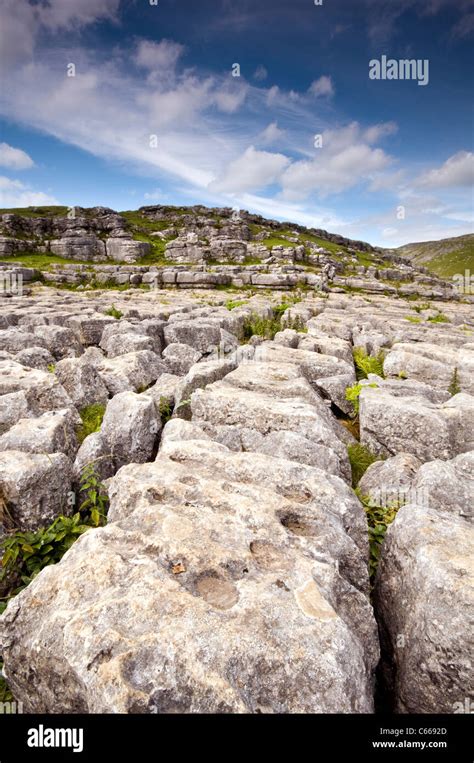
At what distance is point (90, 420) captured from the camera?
959cm

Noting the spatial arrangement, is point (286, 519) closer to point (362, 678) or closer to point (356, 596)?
point (356, 596)

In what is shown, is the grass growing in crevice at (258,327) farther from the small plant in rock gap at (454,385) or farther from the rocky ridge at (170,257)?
the rocky ridge at (170,257)

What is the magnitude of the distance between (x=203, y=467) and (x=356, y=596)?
2.68 metres

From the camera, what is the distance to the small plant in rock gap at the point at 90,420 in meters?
8.83

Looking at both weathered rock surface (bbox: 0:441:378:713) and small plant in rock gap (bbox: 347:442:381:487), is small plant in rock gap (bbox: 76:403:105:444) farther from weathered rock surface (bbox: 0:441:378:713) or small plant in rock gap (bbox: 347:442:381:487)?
small plant in rock gap (bbox: 347:442:381:487)

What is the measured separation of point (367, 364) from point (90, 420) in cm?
936

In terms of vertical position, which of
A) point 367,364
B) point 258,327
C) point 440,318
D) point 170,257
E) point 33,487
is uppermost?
point 170,257

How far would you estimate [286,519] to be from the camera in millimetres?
4789

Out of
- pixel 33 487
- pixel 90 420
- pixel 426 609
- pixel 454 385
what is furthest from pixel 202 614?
pixel 454 385

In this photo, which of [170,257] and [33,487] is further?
[170,257]

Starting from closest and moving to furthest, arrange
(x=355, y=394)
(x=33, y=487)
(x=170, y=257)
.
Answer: (x=33, y=487) < (x=355, y=394) < (x=170, y=257)

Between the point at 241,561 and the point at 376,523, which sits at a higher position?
the point at 241,561

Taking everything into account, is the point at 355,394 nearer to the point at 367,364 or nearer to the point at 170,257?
the point at 367,364
